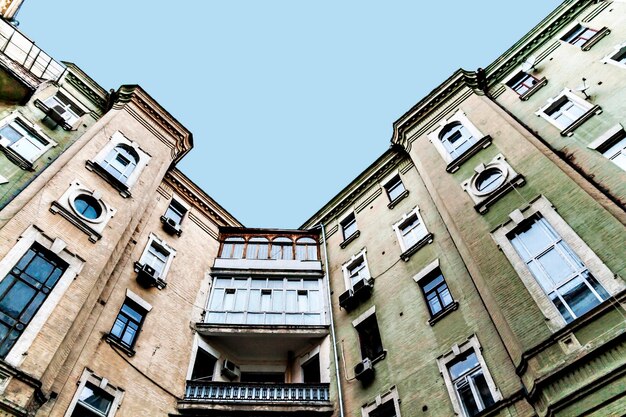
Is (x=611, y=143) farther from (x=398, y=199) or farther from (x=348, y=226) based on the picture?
(x=348, y=226)

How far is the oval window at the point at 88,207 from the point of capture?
15.9 meters

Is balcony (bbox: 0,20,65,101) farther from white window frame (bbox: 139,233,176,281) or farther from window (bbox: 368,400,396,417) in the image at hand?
window (bbox: 368,400,396,417)

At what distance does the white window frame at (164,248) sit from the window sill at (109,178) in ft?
7.17

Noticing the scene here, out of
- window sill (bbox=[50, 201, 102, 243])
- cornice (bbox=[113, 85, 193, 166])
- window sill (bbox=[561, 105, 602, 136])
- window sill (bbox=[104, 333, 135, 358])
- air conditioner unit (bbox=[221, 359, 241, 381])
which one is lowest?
window sill (bbox=[104, 333, 135, 358])

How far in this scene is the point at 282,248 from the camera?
2239 cm

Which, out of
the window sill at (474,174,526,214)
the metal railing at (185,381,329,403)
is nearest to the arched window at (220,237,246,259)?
the metal railing at (185,381,329,403)

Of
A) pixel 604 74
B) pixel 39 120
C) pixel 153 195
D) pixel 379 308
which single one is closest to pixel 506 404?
pixel 379 308

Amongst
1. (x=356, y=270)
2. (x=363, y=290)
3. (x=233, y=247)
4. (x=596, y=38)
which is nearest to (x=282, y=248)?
(x=233, y=247)

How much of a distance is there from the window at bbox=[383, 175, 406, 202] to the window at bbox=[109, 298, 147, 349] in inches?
474

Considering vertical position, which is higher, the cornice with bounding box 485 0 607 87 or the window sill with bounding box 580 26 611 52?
the cornice with bounding box 485 0 607 87

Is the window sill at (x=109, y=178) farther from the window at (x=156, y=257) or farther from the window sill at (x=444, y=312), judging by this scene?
the window sill at (x=444, y=312)

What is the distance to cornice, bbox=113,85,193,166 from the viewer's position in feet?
72.1

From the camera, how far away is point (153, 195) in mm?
20078

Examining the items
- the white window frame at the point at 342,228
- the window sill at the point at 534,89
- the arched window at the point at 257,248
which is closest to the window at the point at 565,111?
the window sill at the point at 534,89
